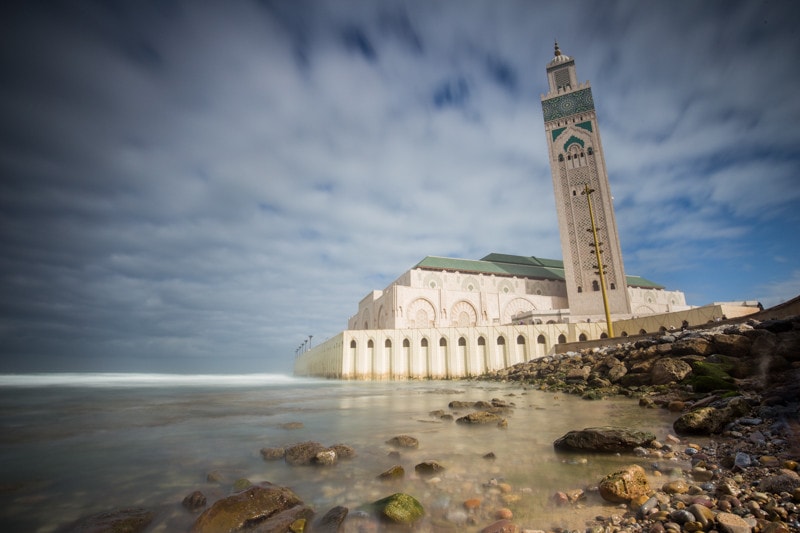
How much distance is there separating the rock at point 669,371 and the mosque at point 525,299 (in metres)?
14.5

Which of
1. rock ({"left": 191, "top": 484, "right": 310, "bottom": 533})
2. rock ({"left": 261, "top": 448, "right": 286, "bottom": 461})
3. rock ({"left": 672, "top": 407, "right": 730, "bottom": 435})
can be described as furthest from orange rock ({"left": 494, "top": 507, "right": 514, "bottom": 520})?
rock ({"left": 672, "top": 407, "right": 730, "bottom": 435})

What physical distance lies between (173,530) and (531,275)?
186ft

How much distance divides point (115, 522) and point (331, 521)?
1.60 m

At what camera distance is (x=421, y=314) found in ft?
141

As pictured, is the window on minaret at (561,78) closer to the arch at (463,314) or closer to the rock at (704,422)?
the arch at (463,314)

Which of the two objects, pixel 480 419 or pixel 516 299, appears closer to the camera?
pixel 480 419

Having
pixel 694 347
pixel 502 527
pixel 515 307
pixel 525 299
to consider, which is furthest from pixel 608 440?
pixel 525 299

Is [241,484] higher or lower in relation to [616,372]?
lower

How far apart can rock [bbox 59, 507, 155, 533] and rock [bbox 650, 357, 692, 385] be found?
11.2 metres

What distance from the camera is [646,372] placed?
419 inches

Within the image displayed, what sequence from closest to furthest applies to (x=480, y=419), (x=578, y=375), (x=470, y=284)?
(x=480, y=419) → (x=578, y=375) → (x=470, y=284)

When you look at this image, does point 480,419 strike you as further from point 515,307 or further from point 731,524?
point 515,307

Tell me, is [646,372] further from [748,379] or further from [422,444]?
[422,444]

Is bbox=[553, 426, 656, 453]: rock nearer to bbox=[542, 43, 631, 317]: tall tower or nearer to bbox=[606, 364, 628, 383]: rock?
bbox=[606, 364, 628, 383]: rock
